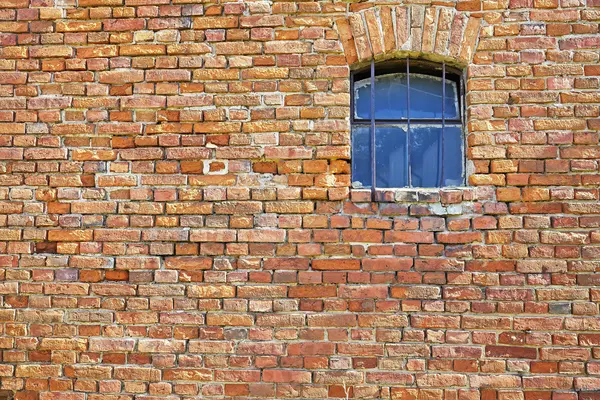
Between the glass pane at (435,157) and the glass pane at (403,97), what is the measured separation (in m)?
0.12

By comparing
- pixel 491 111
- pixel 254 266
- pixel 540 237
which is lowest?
pixel 254 266

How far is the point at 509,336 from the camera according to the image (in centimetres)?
301

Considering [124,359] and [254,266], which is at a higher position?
[254,266]

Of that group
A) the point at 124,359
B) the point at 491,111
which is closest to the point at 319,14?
the point at 491,111

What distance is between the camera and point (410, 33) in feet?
10.5

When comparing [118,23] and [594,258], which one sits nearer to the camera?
[594,258]

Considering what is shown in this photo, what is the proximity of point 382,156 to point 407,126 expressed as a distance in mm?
270

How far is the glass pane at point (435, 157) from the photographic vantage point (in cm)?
329

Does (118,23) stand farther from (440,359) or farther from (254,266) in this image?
(440,359)

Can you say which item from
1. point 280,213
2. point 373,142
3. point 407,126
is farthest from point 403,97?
point 280,213

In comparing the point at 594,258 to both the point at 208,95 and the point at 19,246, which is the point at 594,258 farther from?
the point at 19,246

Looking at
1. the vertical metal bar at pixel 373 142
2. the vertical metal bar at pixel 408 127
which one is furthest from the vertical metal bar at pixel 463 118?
the vertical metal bar at pixel 373 142

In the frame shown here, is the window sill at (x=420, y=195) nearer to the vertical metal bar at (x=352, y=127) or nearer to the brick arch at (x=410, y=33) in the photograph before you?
the vertical metal bar at (x=352, y=127)

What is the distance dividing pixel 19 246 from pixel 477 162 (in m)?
3.05
